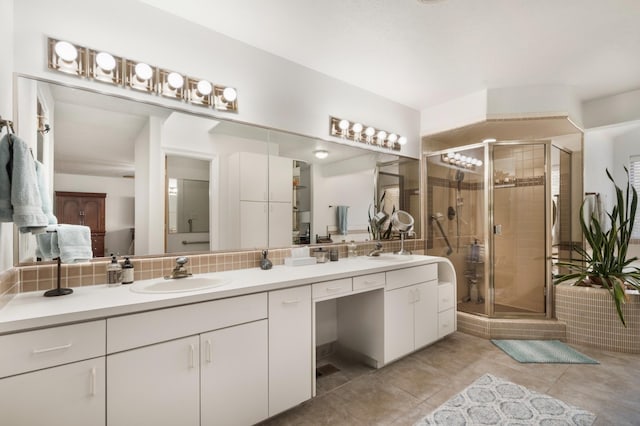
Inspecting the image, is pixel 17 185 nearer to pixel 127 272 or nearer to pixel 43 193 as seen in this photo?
pixel 43 193

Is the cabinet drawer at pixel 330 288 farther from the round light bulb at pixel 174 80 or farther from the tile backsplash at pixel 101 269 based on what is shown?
the round light bulb at pixel 174 80

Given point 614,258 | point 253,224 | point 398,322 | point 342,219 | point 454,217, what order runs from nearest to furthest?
1. point 253,224
2. point 398,322
3. point 614,258
4. point 342,219
5. point 454,217

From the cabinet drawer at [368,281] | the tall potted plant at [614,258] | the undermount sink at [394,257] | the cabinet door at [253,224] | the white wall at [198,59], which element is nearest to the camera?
the white wall at [198,59]

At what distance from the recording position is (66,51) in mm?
1531

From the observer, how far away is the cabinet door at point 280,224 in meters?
2.33

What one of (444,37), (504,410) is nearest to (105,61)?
(444,37)

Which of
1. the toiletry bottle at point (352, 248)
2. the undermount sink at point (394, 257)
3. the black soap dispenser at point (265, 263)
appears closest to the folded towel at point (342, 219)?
the toiletry bottle at point (352, 248)

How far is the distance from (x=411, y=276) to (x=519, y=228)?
68.1 inches

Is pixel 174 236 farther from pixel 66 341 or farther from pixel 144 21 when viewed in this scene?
pixel 144 21

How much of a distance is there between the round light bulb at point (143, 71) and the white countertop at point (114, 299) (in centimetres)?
121

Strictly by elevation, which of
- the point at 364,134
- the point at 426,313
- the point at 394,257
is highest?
the point at 364,134

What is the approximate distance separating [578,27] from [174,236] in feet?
10.1

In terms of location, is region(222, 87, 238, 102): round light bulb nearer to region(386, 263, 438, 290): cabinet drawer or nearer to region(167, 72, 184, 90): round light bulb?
region(167, 72, 184, 90): round light bulb

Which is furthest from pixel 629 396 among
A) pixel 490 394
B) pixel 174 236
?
pixel 174 236
